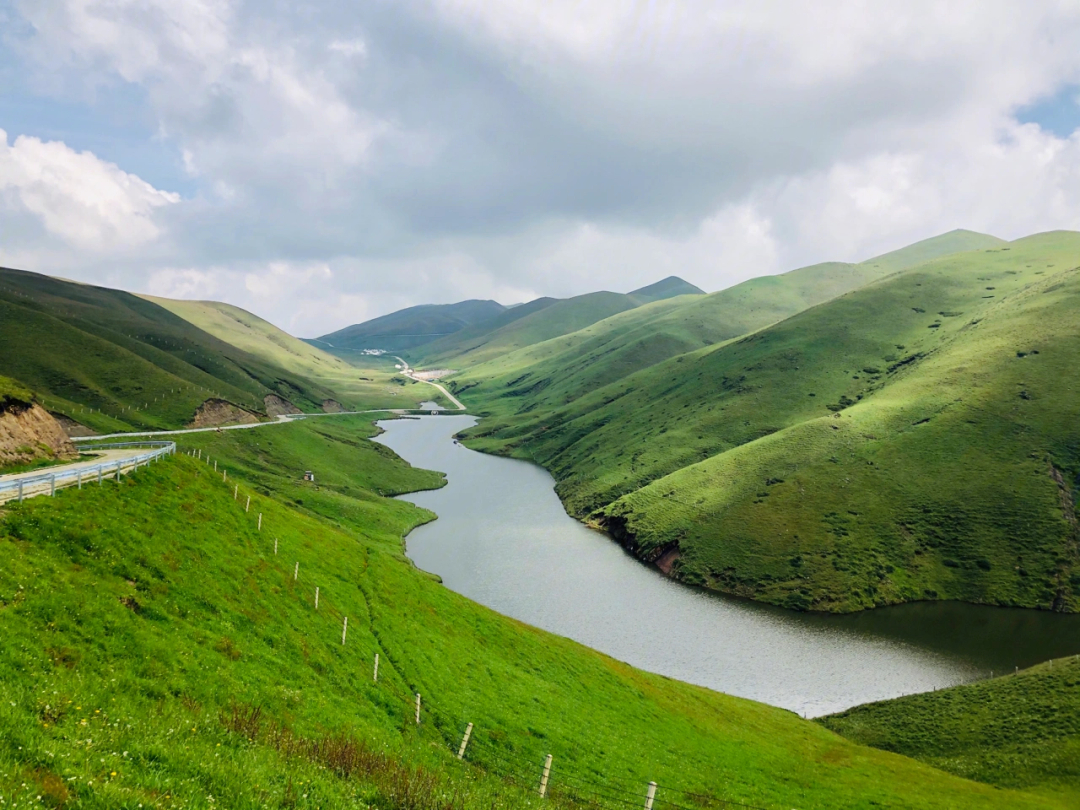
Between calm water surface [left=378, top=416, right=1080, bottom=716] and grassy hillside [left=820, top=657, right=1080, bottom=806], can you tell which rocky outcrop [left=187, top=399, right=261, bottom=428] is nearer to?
calm water surface [left=378, top=416, right=1080, bottom=716]

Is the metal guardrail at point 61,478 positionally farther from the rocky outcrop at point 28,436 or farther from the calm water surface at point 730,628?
the calm water surface at point 730,628

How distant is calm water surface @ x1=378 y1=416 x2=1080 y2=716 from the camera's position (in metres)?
68.5

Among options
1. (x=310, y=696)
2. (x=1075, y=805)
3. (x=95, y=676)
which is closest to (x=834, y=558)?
(x=1075, y=805)

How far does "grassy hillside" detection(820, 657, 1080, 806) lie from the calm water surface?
5696 millimetres

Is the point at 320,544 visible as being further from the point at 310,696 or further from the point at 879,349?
the point at 879,349

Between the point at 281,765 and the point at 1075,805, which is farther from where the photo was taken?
the point at 1075,805

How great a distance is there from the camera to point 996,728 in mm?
51844

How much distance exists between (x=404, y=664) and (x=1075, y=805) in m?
48.6

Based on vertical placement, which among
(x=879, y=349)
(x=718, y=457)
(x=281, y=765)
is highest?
(x=879, y=349)

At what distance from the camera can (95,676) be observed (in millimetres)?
16312

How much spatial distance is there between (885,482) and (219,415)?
16371cm

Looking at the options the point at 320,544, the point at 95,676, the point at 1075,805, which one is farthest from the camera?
the point at 320,544

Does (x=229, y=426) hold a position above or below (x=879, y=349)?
below

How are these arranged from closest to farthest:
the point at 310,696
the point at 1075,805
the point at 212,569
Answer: the point at 310,696, the point at 212,569, the point at 1075,805
